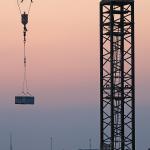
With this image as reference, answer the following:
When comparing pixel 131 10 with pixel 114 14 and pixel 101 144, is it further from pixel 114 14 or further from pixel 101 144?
pixel 101 144

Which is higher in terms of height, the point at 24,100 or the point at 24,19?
the point at 24,19

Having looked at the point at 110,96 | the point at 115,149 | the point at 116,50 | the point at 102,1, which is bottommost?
the point at 115,149

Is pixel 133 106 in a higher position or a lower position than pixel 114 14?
lower

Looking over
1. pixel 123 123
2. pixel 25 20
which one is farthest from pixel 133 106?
pixel 25 20

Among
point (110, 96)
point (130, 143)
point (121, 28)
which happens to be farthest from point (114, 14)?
point (130, 143)

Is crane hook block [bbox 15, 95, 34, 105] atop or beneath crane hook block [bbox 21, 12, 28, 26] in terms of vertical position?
beneath

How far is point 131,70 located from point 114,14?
5.78 meters

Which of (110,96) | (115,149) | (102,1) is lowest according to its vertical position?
(115,149)

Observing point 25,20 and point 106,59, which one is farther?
point 106,59

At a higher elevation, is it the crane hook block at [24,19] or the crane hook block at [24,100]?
the crane hook block at [24,19]

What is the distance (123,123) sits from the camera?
72062mm

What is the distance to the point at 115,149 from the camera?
7225 cm

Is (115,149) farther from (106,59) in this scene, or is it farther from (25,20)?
(25,20)

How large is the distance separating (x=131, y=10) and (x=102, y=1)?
302 centimetres
